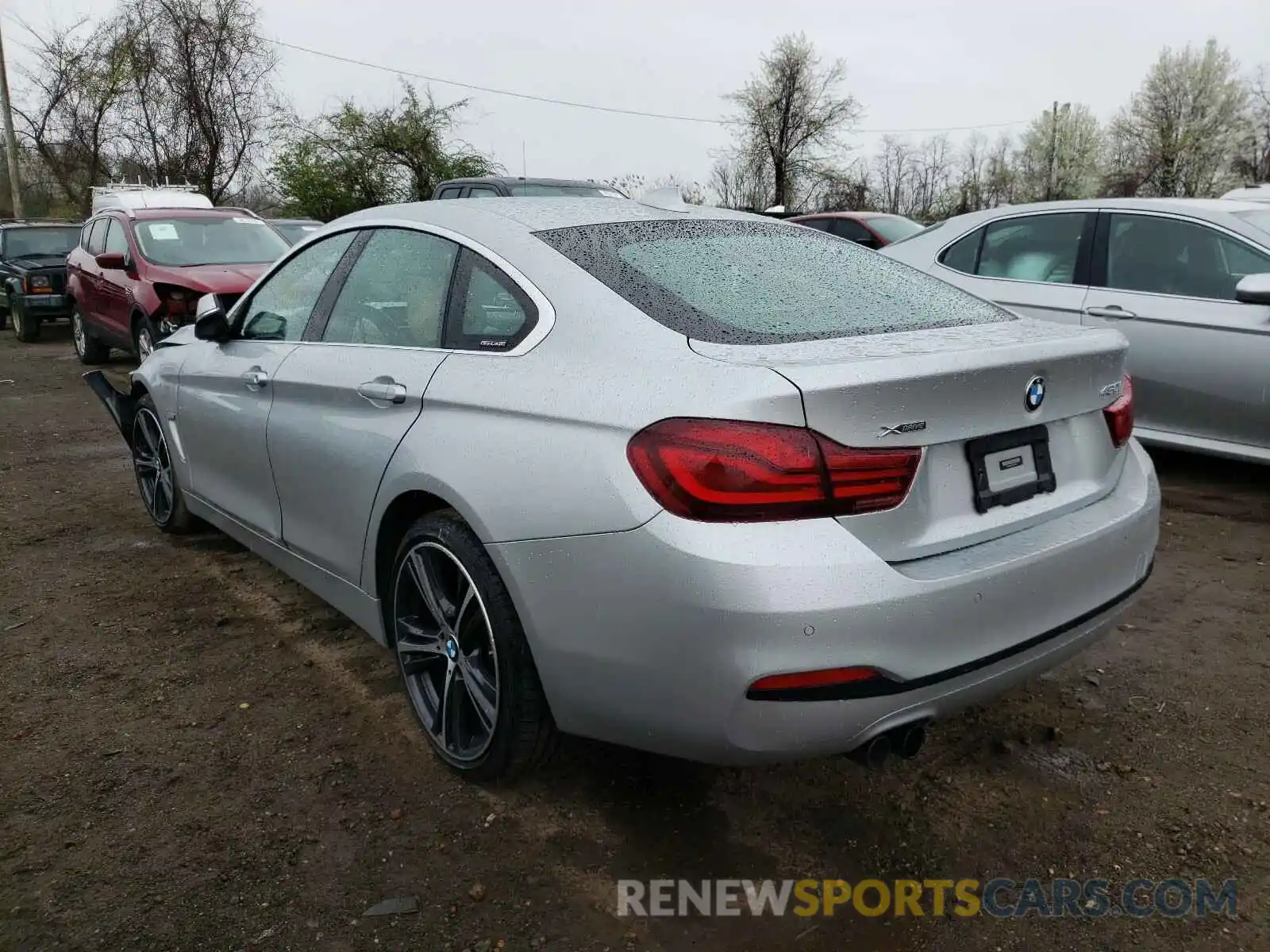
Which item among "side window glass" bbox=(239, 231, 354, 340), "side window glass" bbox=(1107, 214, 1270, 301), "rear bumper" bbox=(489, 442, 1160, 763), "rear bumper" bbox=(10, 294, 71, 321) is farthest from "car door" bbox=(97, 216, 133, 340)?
"rear bumper" bbox=(489, 442, 1160, 763)

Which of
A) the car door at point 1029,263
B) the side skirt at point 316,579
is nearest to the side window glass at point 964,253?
the car door at point 1029,263

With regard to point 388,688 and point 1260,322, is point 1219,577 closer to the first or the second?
point 1260,322

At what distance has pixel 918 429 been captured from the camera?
6.62 feet

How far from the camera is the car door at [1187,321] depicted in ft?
15.7

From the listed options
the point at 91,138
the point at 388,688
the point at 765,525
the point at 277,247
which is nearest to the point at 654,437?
the point at 765,525

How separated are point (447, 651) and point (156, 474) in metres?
2.85

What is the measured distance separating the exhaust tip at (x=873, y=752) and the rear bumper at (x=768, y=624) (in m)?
0.08

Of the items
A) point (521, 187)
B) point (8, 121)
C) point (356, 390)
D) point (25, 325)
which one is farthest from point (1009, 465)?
point (8, 121)

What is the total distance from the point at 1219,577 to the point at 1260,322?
57.8 inches

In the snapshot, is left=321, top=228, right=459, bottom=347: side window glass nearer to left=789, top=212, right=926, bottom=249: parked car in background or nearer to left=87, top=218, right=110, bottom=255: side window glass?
left=87, top=218, right=110, bottom=255: side window glass

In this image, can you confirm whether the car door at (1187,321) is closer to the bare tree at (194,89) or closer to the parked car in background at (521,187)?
the parked car in background at (521,187)

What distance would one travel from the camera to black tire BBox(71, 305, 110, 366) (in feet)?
37.3

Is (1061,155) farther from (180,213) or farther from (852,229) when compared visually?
(180,213)

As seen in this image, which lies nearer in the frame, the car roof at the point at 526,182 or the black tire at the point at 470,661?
the black tire at the point at 470,661
